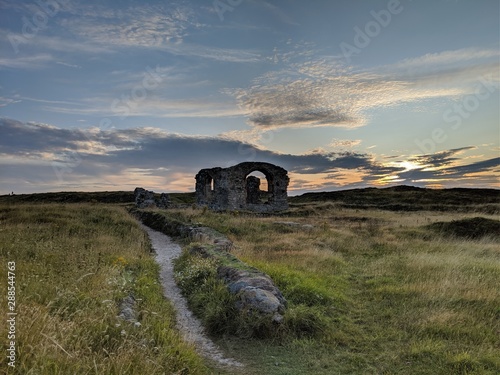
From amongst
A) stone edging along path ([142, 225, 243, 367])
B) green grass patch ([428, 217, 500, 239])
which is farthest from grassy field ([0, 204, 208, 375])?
green grass patch ([428, 217, 500, 239])

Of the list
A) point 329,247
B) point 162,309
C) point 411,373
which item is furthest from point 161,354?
point 329,247

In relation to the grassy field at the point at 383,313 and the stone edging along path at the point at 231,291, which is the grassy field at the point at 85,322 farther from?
the grassy field at the point at 383,313

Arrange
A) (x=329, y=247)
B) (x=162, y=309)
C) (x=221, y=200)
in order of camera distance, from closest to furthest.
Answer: (x=162, y=309) → (x=329, y=247) → (x=221, y=200)

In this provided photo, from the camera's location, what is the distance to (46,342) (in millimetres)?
3920

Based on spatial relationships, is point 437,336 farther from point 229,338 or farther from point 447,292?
point 229,338

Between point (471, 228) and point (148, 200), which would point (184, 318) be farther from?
point (148, 200)

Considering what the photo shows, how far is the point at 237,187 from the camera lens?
41.2 metres

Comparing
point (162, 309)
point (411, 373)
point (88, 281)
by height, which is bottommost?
point (411, 373)

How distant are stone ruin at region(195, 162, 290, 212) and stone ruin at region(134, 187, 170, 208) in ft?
16.2

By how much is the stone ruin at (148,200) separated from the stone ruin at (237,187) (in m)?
4.93

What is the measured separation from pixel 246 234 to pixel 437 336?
1334 cm

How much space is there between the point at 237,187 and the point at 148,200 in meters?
9.55

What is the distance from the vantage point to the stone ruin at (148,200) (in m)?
39.3

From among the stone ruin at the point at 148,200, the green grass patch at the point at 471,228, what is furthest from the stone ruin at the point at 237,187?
the green grass patch at the point at 471,228
